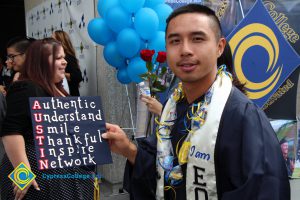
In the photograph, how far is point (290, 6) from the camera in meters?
4.55

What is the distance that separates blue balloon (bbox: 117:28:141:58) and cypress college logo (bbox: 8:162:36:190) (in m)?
1.80

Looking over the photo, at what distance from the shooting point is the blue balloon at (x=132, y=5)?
10.8 ft

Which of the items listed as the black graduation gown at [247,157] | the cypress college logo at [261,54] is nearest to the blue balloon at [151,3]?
the cypress college logo at [261,54]

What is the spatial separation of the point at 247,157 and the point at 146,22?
2.32 metres

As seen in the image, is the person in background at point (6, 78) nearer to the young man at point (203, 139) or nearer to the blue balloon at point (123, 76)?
the blue balloon at point (123, 76)

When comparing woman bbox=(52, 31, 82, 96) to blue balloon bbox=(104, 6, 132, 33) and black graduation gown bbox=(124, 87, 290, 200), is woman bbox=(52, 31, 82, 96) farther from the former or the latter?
black graduation gown bbox=(124, 87, 290, 200)

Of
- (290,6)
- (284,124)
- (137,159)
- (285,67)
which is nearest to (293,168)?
(284,124)

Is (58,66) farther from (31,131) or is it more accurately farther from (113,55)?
(113,55)

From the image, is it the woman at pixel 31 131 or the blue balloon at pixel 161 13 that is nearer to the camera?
the woman at pixel 31 131

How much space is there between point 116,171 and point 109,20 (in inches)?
81.6

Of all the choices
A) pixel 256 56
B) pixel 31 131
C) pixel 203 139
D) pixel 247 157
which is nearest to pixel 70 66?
pixel 31 131

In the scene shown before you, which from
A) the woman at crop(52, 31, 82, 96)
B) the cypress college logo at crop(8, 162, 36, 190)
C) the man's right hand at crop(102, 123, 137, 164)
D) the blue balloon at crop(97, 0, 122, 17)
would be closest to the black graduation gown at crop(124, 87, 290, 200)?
the man's right hand at crop(102, 123, 137, 164)

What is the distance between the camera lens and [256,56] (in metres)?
4.48

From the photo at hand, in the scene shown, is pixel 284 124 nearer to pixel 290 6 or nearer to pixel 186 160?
pixel 290 6
